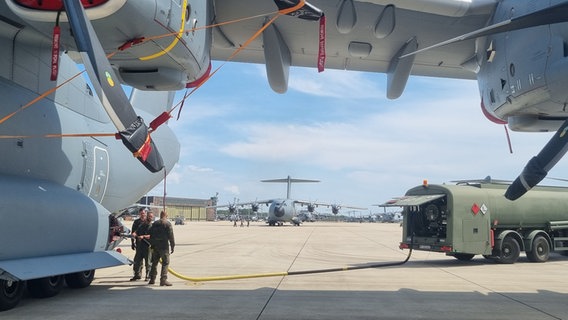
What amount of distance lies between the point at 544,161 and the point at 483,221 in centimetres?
821

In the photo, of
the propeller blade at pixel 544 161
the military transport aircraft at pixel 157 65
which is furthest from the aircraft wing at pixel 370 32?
the propeller blade at pixel 544 161

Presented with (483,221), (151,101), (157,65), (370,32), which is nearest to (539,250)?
(483,221)

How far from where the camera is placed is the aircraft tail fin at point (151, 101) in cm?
1322

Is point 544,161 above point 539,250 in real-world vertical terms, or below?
above

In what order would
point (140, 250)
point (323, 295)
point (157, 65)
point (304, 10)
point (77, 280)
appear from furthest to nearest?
point (140, 250)
point (77, 280)
point (323, 295)
point (157, 65)
point (304, 10)

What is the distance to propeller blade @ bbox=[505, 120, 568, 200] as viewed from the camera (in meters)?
6.67

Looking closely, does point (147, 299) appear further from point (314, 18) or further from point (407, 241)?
point (407, 241)

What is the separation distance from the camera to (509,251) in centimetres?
1498

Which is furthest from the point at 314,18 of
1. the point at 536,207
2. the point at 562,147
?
the point at 536,207

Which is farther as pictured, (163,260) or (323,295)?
(163,260)

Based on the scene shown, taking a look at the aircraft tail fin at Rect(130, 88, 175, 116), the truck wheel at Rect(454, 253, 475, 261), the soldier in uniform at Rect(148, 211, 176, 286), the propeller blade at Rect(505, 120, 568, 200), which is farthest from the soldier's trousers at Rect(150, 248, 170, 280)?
the truck wheel at Rect(454, 253, 475, 261)

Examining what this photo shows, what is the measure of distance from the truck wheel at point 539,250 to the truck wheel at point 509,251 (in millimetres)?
636

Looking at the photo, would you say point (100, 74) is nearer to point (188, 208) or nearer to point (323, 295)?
point (323, 295)

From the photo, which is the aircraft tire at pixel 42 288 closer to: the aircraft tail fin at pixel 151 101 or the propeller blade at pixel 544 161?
the aircraft tail fin at pixel 151 101
